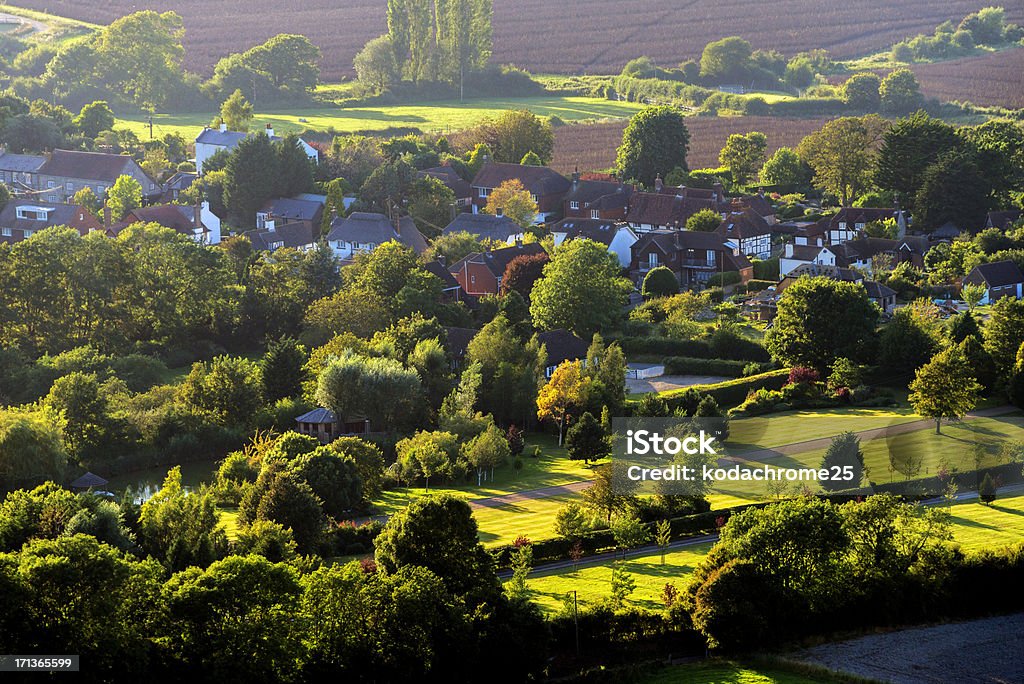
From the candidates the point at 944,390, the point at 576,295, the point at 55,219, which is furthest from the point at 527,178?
the point at 944,390

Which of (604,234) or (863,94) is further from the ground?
(863,94)

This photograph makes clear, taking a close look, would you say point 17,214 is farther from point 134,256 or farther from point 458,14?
point 458,14

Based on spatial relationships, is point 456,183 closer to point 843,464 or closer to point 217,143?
point 217,143

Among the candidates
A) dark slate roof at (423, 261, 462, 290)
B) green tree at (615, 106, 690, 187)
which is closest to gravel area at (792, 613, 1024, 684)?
dark slate roof at (423, 261, 462, 290)

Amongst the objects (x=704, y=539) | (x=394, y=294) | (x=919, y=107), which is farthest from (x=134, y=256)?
(x=919, y=107)

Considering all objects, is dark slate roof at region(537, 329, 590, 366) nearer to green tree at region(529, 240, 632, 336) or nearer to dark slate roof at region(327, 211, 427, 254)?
green tree at region(529, 240, 632, 336)

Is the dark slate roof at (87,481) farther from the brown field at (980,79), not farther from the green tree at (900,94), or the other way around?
the brown field at (980,79)
